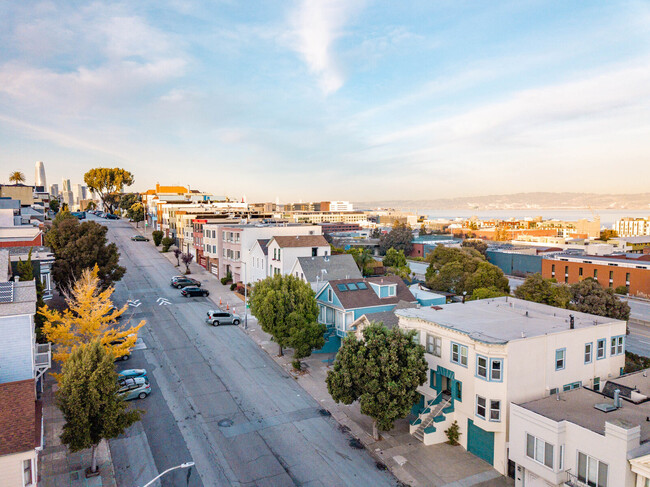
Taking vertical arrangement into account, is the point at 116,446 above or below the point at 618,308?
below

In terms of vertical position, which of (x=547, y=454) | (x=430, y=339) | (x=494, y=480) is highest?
(x=430, y=339)

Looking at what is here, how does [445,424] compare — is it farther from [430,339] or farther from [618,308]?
[618,308]

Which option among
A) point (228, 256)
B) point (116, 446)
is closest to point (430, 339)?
point (116, 446)

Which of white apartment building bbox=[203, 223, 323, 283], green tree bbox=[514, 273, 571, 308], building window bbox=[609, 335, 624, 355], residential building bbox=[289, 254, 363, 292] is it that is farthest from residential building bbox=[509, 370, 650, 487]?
white apartment building bbox=[203, 223, 323, 283]

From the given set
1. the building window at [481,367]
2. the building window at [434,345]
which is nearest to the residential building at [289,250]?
the building window at [434,345]

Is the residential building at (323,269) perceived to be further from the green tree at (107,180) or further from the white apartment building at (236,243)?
the green tree at (107,180)

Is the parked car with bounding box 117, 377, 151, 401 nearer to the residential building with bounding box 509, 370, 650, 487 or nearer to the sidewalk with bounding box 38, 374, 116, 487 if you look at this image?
the sidewalk with bounding box 38, 374, 116, 487
